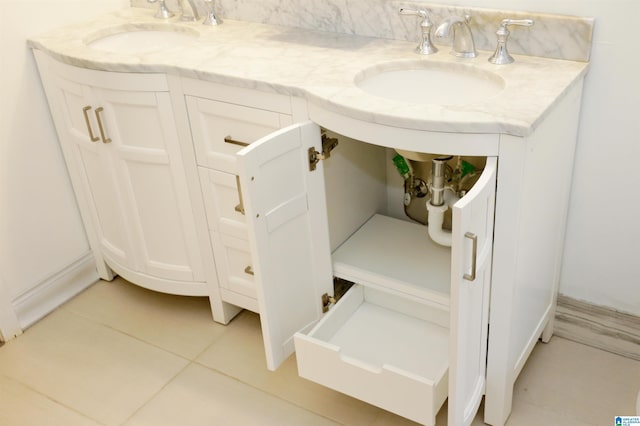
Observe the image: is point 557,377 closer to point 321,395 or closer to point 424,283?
point 424,283

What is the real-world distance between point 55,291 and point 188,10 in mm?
1020

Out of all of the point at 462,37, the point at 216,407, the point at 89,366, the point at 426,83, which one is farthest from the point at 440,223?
the point at 89,366

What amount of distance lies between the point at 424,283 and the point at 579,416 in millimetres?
514

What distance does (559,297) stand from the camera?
202 cm

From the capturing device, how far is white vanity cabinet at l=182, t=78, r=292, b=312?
5.77ft

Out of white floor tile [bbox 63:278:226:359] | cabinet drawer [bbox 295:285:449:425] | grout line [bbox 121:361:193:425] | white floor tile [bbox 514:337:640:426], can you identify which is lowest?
white floor tile [bbox 514:337:640:426]

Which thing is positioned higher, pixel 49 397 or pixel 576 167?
pixel 576 167

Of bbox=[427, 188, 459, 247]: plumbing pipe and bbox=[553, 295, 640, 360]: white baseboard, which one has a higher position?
bbox=[427, 188, 459, 247]: plumbing pipe

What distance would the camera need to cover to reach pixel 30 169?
221 centimetres

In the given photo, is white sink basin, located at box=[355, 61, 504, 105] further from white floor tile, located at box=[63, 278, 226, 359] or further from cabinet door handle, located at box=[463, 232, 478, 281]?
white floor tile, located at box=[63, 278, 226, 359]

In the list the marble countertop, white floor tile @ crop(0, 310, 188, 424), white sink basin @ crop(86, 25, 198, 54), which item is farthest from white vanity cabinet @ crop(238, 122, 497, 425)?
white sink basin @ crop(86, 25, 198, 54)

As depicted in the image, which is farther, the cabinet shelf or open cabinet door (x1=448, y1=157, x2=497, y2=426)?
the cabinet shelf

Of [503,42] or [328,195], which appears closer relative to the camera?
[503,42]

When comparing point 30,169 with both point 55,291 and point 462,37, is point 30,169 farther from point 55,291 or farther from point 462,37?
point 462,37
